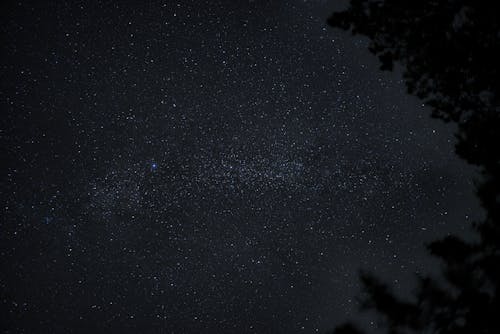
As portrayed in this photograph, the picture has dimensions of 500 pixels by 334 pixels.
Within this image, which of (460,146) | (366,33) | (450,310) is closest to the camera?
(450,310)

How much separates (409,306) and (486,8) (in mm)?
2806

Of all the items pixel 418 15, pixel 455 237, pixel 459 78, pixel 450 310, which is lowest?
pixel 450 310

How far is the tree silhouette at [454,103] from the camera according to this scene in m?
3.75

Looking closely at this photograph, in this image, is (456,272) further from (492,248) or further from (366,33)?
(366,33)

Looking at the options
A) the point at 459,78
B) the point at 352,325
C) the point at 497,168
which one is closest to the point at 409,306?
the point at 352,325

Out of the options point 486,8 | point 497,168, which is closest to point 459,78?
point 486,8

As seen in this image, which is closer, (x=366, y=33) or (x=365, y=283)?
(x=365, y=283)

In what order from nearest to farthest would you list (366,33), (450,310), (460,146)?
(450,310) → (460,146) → (366,33)

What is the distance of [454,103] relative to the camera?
455cm

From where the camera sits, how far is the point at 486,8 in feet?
13.1

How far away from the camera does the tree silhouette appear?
148 inches

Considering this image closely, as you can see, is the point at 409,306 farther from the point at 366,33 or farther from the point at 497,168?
the point at 366,33

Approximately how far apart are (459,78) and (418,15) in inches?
30.1

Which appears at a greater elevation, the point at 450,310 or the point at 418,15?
the point at 418,15
